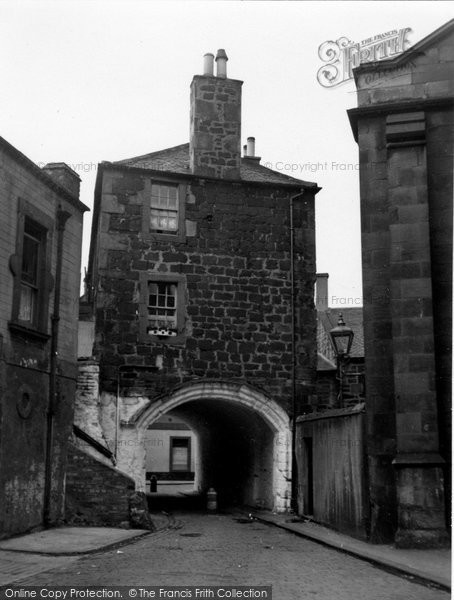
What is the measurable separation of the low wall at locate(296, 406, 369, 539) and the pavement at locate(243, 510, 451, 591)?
1.34ft

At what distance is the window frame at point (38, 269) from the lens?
1283 cm

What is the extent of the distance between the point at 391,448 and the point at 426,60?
6.94 metres

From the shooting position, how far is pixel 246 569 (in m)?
9.64

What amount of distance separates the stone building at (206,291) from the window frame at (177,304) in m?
0.03

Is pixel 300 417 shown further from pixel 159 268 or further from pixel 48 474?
pixel 48 474

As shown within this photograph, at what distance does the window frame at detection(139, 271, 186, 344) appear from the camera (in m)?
18.2

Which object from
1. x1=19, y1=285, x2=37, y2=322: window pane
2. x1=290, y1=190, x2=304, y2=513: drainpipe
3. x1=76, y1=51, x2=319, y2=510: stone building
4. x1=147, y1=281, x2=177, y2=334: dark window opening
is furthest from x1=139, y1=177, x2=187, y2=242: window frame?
x1=19, y1=285, x2=37, y2=322: window pane

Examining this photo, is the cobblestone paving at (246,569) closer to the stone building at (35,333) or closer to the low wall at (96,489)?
the low wall at (96,489)

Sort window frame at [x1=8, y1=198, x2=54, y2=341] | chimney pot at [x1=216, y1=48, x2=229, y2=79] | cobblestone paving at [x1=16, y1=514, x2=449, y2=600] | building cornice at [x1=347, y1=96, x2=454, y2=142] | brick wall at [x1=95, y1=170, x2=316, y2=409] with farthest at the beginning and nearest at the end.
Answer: chimney pot at [x1=216, y1=48, x2=229, y2=79], brick wall at [x1=95, y1=170, x2=316, y2=409], building cornice at [x1=347, y1=96, x2=454, y2=142], window frame at [x1=8, y1=198, x2=54, y2=341], cobblestone paving at [x1=16, y1=514, x2=449, y2=600]

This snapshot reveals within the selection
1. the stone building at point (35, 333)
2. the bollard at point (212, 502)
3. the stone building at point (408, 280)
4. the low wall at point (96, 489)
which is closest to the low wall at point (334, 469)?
the stone building at point (408, 280)

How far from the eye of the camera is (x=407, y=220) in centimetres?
1264

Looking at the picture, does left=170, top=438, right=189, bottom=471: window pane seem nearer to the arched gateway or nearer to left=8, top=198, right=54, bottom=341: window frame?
the arched gateway

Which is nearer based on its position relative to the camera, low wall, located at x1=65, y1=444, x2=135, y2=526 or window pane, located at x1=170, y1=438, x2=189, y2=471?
low wall, located at x1=65, y1=444, x2=135, y2=526

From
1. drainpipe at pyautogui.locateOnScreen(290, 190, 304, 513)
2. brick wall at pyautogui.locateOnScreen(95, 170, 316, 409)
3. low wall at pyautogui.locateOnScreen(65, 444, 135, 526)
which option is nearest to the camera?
low wall at pyautogui.locateOnScreen(65, 444, 135, 526)
